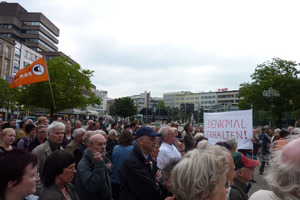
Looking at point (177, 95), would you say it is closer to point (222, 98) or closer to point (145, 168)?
point (222, 98)

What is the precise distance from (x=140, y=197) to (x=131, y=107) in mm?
85943

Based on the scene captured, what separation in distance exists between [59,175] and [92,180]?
65cm

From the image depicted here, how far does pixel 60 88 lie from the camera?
107ft

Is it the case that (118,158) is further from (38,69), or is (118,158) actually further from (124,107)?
(124,107)

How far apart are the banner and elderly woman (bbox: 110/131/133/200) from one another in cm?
248

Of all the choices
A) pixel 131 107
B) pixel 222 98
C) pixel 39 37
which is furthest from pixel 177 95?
pixel 39 37

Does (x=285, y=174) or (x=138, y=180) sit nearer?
(x=285, y=174)

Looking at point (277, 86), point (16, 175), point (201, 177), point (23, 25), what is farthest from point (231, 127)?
point (23, 25)

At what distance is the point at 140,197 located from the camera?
3.18 meters

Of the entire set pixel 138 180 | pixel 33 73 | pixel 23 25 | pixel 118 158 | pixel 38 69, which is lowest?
pixel 118 158

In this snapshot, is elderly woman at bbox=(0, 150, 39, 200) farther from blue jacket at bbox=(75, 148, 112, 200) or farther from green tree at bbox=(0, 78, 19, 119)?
green tree at bbox=(0, 78, 19, 119)

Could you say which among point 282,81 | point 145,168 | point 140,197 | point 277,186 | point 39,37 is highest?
point 39,37

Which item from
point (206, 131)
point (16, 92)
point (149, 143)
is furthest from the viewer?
point (16, 92)

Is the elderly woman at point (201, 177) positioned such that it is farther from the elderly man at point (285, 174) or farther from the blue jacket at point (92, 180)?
the blue jacket at point (92, 180)
